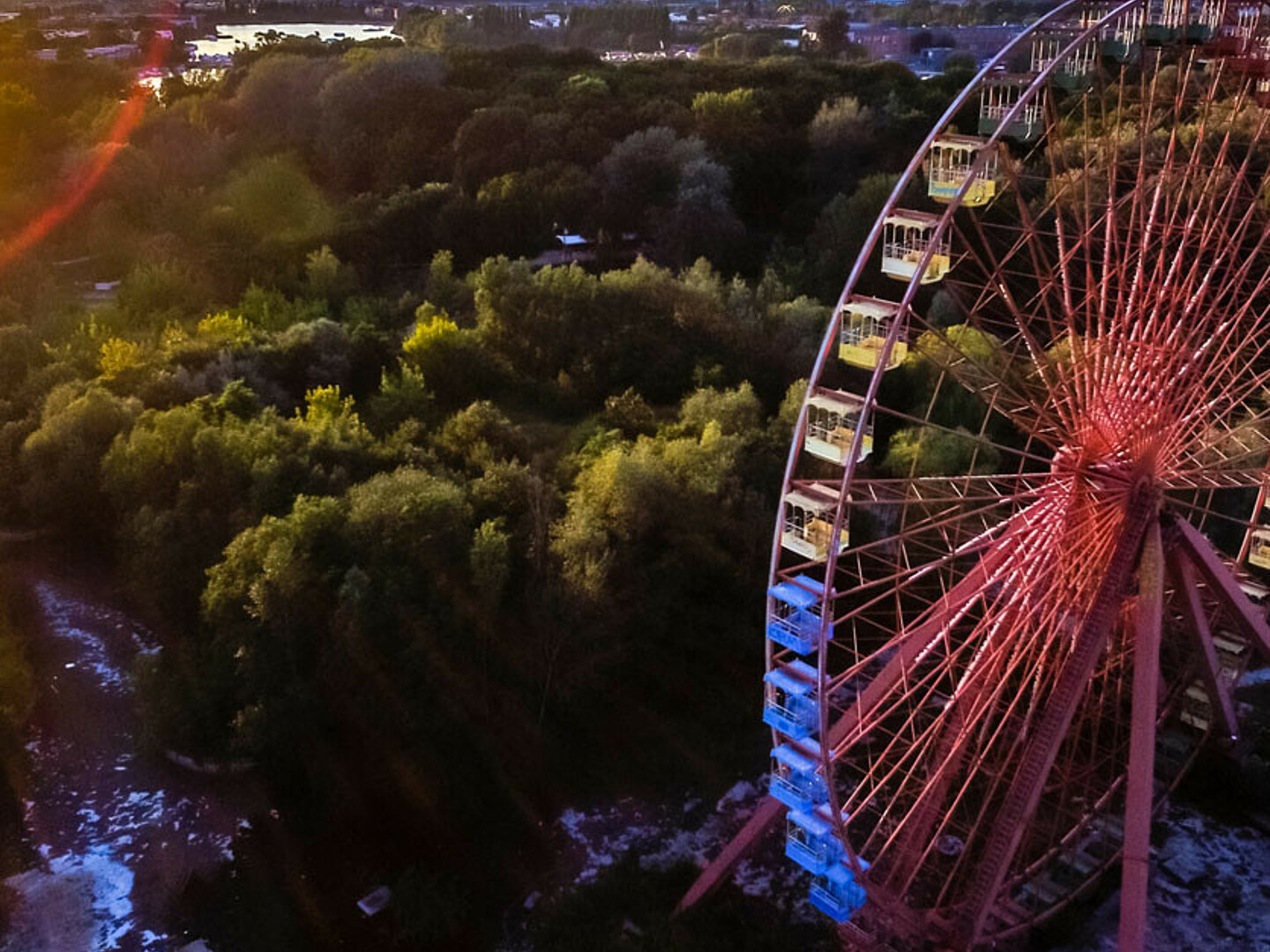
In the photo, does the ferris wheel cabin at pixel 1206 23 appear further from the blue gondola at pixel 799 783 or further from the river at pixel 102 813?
the river at pixel 102 813

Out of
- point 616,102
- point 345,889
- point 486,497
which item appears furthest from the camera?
point 616,102

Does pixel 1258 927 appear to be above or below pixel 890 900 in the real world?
below

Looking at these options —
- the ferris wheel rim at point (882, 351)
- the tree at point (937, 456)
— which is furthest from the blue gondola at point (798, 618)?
the tree at point (937, 456)

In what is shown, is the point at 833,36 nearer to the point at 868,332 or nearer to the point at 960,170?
the point at 960,170

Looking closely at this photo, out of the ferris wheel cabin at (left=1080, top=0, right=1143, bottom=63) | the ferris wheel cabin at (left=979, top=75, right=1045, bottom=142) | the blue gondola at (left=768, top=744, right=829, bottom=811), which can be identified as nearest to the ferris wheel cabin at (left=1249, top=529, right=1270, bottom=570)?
the ferris wheel cabin at (left=979, top=75, right=1045, bottom=142)

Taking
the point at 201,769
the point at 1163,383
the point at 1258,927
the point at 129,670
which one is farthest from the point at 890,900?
the point at 129,670

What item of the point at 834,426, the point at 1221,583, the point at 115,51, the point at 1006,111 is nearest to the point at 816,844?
the point at 834,426

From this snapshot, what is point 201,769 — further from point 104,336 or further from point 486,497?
point 104,336

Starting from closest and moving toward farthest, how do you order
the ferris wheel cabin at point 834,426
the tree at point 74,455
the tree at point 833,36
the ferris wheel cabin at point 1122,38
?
the ferris wheel cabin at point 834,426, the ferris wheel cabin at point 1122,38, the tree at point 74,455, the tree at point 833,36
